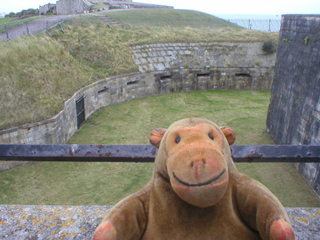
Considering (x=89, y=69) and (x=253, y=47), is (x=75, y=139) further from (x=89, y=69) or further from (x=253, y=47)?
(x=253, y=47)

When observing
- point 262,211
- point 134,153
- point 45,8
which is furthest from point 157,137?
point 45,8

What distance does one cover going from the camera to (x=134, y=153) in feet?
6.79

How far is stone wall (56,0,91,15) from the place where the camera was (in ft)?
76.4

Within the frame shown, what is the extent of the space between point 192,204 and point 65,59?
12.2 m

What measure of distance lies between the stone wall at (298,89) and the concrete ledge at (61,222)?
5.79 metres

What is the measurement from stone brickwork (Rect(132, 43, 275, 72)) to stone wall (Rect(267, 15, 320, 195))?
6037mm

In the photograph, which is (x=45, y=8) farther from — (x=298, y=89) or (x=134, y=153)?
(x=134, y=153)

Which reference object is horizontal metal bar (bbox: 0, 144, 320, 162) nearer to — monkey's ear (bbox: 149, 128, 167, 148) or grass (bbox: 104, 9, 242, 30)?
monkey's ear (bbox: 149, 128, 167, 148)

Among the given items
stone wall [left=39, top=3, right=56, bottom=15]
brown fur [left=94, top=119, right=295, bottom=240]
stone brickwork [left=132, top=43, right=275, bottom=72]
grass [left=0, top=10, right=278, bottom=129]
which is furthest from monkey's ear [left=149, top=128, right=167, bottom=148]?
stone wall [left=39, top=3, right=56, bottom=15]

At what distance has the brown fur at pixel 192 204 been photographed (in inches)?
57.3

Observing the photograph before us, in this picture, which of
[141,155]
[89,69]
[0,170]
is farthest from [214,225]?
[89,69]

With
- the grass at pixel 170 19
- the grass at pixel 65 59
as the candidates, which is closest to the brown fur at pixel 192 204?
the grass at pixel 65 59

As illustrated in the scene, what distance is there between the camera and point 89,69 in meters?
13.5

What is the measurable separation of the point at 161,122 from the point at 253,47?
858 centimetres
